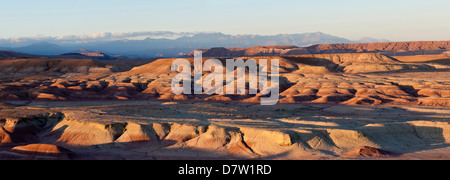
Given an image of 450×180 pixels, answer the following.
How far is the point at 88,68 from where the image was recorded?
12625 centimetres

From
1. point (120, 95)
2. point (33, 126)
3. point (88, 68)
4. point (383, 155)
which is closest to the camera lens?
point (383, 155)

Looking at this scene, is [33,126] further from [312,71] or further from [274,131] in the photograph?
[312,71]

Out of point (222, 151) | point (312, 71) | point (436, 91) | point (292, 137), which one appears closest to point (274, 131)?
point (292, 137)

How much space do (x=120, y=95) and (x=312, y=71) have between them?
5280 centimetres

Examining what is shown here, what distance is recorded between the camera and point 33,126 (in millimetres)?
35312

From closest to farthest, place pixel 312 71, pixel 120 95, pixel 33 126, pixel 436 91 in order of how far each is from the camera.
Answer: pixel 33 126 → pixel 436 91 → pixel 120 95 → pixel 312 71

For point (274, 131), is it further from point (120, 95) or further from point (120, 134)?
point (120, 95)

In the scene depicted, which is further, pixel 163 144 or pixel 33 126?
pixel 33 126

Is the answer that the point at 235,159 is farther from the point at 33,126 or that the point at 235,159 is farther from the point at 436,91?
the point at 436,91

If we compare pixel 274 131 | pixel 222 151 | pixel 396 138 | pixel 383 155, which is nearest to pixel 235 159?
pixel 222 151

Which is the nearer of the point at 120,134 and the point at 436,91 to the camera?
the point at 120,134

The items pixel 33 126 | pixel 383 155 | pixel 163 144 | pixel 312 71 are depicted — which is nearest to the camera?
pixel 383 155
